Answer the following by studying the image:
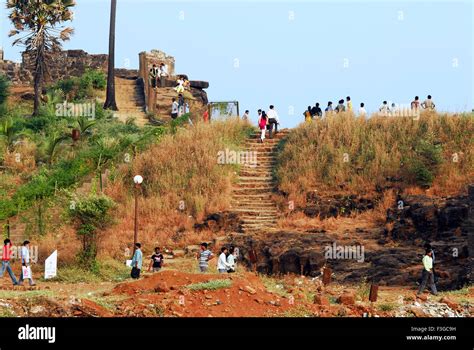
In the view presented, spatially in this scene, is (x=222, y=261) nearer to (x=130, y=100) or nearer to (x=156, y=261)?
(x=156, y=261)

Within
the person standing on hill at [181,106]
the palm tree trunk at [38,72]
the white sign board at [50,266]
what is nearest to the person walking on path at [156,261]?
the white sign board at [50,266]

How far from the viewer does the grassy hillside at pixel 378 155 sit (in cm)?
3269

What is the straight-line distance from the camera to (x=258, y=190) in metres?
34.6

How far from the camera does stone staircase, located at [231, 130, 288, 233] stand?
32.6 meters

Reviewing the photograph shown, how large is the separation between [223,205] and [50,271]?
264 inches

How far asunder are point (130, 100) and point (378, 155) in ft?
46.5

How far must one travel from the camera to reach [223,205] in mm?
33188

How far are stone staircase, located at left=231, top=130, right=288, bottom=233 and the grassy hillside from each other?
0.56m

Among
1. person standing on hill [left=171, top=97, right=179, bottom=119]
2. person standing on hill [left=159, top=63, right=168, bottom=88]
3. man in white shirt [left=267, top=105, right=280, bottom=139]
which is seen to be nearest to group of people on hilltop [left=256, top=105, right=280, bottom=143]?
man in white shirt [left=267, top=105, right=280, bottom=139]

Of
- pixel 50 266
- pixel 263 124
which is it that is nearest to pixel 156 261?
pixel 50 266

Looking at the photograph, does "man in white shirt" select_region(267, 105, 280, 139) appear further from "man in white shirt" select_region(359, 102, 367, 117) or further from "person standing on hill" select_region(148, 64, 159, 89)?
"person standing on hill" select_region(148, 64, 159, 89)
